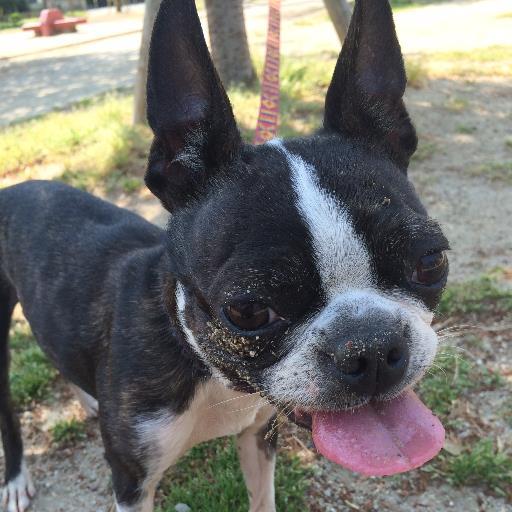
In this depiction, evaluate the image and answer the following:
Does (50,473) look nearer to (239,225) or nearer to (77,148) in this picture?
(239,225)

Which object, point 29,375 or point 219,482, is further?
point 29,375

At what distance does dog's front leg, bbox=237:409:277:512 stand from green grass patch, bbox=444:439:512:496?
3.59 feet

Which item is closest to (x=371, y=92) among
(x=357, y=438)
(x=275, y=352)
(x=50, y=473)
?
(x=275, y=352)

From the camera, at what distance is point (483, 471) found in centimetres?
346

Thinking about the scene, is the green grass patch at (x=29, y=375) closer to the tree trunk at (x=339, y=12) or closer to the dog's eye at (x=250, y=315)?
the dog's eye at (x=250, y=315)

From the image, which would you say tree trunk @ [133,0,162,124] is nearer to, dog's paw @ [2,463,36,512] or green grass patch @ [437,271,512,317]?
green grass patch @ [437,271,512,317]

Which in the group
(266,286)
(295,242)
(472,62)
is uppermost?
(295,242)

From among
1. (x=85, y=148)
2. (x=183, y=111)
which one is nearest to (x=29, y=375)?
(x=183, y=111)

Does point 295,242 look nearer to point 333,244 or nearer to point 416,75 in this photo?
point 333,244

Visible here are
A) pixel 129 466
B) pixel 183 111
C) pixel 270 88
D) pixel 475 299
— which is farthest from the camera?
pixel 475 299

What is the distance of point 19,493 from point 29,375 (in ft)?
3.29

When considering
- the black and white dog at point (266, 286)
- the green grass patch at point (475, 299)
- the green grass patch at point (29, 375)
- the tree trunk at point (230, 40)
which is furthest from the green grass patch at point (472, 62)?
the black and white dog at point (266, 286)

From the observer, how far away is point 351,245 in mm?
1999

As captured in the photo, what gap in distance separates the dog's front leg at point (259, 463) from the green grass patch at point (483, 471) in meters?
1.09
